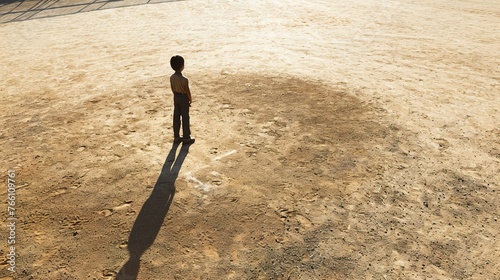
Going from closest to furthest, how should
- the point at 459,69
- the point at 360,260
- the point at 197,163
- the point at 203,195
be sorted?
the point at 360,260 → the point at 203,195 → the point at 197,163 → the point at 459,69

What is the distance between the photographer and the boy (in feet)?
22.0

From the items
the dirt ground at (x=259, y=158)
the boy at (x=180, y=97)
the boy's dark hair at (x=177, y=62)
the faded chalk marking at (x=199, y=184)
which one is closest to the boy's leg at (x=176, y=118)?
the boy at (x=180, y=97)

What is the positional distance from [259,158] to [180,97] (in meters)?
1.66

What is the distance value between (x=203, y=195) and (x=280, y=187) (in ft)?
3.73

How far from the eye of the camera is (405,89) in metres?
9.41

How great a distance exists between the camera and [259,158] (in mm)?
6820

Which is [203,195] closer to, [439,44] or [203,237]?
[203,237]

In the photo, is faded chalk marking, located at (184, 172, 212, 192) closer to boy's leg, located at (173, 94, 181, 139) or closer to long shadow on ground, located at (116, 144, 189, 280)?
long shadow on ground, located at (116, 144, 189, 280)

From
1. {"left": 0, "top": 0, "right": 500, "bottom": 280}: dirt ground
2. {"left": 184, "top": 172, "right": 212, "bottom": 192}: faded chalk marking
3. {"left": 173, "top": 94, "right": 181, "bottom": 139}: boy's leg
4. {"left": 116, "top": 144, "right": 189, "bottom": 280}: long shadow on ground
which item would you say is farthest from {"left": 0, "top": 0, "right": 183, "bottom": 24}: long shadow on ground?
{"left": 184, "top": 172, "right": 212, "bottom": 192}: faded chalk marking

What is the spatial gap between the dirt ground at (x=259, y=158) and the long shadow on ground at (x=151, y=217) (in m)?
0.03

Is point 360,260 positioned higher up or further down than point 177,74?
further down

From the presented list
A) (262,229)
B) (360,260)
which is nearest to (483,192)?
(360,260)

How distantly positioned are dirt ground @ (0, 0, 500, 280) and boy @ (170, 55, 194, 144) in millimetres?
220

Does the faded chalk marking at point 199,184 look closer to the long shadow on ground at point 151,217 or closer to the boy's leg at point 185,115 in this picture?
the long shadow on ground at point 151,217
